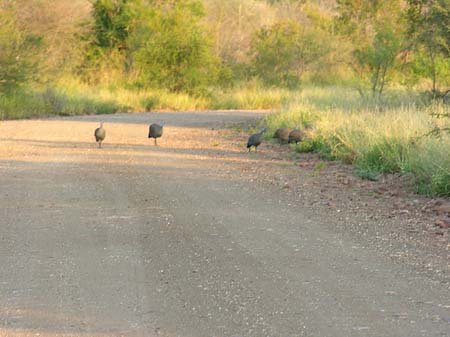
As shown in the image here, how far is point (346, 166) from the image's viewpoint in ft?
45.1

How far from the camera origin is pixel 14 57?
101 ft

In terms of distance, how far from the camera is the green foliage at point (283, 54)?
153ft

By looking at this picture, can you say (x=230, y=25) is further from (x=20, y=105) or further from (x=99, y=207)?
(x=99, y=207)

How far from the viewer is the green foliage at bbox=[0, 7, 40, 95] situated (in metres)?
30.1

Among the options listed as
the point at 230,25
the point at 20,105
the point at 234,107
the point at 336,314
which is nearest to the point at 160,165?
the point at 336,314

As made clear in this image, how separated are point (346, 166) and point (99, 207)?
5.56 meters

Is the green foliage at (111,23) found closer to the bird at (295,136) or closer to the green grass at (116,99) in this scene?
the green grass at (116,99)

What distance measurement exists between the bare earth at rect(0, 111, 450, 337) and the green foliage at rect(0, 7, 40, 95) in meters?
17.6

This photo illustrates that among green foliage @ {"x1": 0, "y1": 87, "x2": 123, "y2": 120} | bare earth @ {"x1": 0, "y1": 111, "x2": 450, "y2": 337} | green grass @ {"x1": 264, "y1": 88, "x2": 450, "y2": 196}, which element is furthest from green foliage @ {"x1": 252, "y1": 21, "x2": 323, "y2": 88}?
bare earth @ {"x1": 0, "y1": 111, "x2": 450, "y2": 337}

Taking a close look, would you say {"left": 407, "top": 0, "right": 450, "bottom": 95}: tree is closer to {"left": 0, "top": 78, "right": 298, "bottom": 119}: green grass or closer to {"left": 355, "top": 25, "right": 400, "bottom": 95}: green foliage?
{"left": 355, "top": 25, "right": 400, "bottom": 95}: green foliage

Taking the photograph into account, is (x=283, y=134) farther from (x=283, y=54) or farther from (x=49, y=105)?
(x=283, y=54)

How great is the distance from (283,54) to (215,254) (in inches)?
1593

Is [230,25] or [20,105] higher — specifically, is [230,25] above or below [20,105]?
above

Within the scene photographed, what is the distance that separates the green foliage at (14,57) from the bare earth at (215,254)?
1762 centimetres
